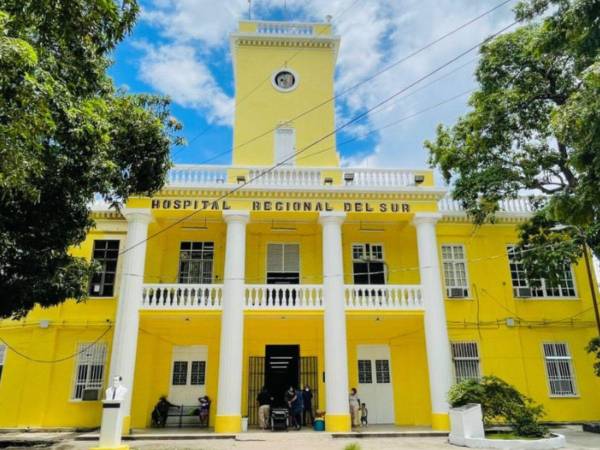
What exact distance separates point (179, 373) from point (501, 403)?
991 cm

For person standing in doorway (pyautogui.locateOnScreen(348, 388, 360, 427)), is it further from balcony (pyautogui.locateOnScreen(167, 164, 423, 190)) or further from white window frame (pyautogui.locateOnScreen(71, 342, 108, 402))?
white window frame (pyautogui.locateOnScreen(71, 342, 108, 402))

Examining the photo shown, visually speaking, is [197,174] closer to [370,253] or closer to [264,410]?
[370,253]

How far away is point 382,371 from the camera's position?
55.1ft

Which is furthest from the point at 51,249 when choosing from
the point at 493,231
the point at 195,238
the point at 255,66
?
the point at 493,231

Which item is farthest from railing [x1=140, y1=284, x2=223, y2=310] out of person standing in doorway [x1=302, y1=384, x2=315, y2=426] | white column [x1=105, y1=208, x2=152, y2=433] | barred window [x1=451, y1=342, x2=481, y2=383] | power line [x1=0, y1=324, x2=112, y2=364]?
barred window [x1=451, y1=342, x2=481, y2=383]

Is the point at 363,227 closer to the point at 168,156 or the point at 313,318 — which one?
the point at 313,318

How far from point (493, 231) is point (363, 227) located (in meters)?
4.62

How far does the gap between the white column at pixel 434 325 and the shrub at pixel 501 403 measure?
3.66 ft

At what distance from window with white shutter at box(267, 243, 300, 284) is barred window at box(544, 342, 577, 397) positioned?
8.75m

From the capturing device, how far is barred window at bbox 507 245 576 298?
1719 centimetres

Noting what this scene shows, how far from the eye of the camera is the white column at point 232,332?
1335 cm

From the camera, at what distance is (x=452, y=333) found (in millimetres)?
16578

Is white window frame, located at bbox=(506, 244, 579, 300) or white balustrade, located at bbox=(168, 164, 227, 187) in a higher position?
white balustrade, located at bbox=(168, 164, 227, 187)

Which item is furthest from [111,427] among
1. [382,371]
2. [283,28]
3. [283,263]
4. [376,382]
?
[283,28]
